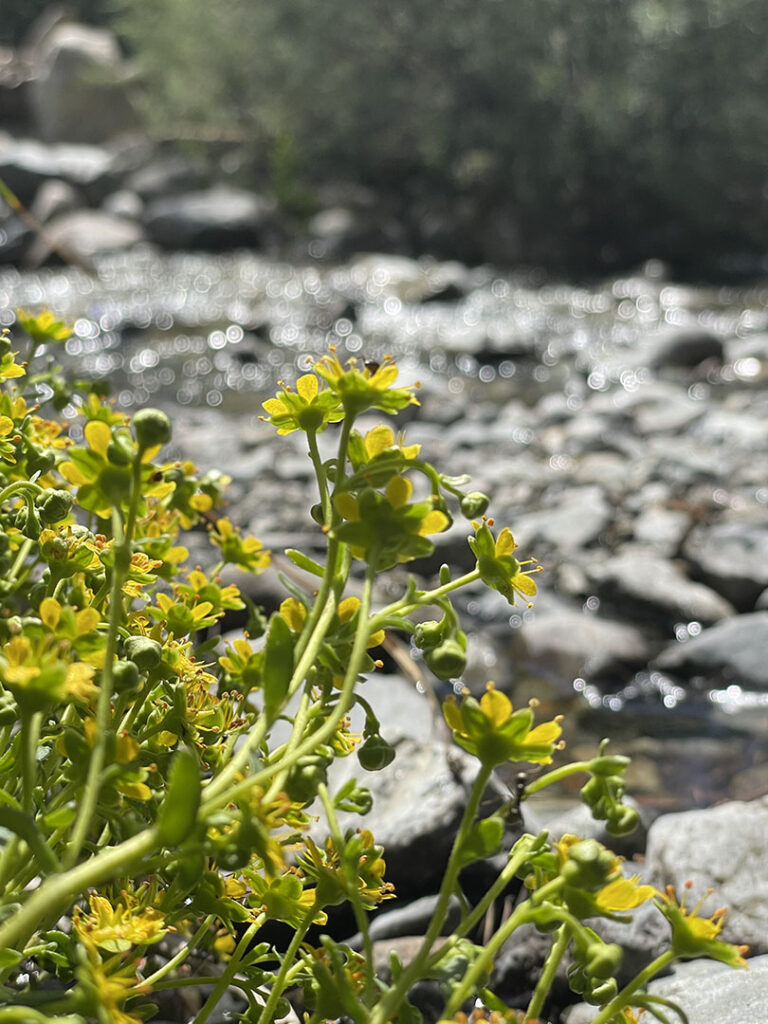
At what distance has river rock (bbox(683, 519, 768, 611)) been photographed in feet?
12.0

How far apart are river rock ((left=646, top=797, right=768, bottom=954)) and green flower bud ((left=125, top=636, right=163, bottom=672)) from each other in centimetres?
130

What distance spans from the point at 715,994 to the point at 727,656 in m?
2.07

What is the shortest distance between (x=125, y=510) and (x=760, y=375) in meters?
6.24

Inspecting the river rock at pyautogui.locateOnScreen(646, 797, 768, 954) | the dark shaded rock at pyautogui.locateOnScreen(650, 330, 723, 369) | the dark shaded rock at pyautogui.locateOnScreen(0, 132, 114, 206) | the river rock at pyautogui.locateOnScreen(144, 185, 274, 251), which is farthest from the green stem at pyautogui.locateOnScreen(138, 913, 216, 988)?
the dark shaded rock at pyautogui.locateOnScreen(0, 132, 114, 206)

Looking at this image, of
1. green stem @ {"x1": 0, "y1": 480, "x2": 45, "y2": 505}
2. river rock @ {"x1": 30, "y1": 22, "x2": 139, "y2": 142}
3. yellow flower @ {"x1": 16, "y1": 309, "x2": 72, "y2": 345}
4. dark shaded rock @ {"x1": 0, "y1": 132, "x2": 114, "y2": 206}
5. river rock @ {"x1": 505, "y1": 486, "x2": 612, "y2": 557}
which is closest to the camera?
green stem @ {"x1": 0, "y1": 480, "x2": 45, "y2": 505}

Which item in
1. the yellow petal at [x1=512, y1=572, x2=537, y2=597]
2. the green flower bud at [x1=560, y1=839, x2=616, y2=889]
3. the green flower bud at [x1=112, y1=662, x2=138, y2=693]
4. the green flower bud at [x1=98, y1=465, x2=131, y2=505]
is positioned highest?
the green flower bud at [x1=98, y1=465, x2=131, y2=505]

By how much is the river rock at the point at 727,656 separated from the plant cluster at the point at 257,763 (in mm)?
2521

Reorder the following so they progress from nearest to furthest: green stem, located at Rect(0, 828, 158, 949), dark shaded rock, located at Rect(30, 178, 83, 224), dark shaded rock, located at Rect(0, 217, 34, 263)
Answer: green stem, located at Rect(0, 828, 158, 949)
dark shaded rock, located at Rect(0, 217, 34, 263)
dark shaded rock, located at Rect(30, 178, 83, 224)

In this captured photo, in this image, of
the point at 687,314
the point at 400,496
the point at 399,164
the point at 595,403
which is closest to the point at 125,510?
the point at 400,496

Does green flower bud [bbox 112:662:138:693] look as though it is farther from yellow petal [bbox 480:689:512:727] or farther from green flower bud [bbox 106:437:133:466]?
yellow petal [bbox 480:689:512:727]

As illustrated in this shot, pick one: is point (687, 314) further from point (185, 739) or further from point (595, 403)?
point (185, 739)

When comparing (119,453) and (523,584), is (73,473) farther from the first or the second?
(523,584)

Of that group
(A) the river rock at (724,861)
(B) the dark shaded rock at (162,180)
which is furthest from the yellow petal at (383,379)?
(B) the dark shaded rock at (162,180)

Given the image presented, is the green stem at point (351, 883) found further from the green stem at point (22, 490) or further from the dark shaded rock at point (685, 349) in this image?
the dark shaded rock at point (685, 349)
